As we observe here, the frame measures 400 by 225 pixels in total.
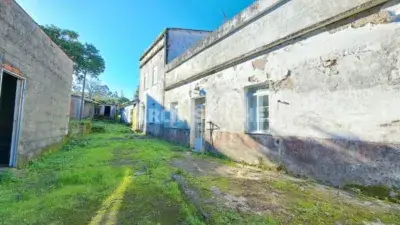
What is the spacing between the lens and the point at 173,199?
3.66 m

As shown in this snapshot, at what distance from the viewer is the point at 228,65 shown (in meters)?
7.89

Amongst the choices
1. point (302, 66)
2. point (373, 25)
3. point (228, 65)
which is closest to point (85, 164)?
point (228, 65)

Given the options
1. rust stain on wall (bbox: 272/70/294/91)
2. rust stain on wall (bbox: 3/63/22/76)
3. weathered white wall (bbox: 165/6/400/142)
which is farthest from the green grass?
rust stain on wall (bbox: 272/70/294/91)

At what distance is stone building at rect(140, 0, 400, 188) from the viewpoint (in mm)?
3947

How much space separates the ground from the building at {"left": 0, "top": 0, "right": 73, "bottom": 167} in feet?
2.21

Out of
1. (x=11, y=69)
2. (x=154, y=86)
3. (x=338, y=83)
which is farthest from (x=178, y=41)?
(x=338, y=83)

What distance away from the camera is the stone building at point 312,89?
3.95m

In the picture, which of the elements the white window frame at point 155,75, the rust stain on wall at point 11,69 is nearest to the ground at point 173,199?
the rust stain on wall at point 11,69

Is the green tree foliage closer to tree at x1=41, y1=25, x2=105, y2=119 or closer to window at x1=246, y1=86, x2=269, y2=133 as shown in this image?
tree at x1=41, y1=25, x2=105, y2=119

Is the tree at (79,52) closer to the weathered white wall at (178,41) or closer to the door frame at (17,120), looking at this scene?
the weathered white wall at (178,41)

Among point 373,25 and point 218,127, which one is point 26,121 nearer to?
point 218,127

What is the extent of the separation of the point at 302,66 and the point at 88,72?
27.7 m

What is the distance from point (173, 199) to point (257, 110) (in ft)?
13.2

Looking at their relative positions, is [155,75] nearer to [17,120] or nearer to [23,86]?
[23,86]
